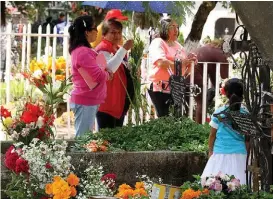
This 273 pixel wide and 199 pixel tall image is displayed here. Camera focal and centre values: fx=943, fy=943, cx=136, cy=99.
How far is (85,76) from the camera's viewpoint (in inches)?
345

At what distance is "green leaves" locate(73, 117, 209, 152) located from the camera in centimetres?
809

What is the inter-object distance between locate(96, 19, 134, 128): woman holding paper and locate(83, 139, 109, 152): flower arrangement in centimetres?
147

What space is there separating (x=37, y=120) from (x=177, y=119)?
93.9 inches

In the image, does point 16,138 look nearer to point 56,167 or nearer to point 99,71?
point 56,167

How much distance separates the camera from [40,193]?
21.4 feet

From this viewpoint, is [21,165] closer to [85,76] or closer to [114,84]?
[85,76]

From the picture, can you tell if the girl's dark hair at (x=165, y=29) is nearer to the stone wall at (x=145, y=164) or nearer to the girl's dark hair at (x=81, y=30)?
the girl's dark hair at (x=81, y=30)

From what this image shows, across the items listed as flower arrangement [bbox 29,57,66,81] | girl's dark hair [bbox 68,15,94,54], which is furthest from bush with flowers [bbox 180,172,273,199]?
flower arrangement [bbox 29,57,66,81]

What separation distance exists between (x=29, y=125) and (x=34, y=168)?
0.58 meters

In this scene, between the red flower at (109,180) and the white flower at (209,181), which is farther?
the red flower at (109,180)

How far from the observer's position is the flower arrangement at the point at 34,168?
655cm

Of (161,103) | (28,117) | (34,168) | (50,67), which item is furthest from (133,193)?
(50,67)

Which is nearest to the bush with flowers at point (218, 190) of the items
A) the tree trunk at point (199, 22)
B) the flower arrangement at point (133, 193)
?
the flower arrangement at point (133, 193)

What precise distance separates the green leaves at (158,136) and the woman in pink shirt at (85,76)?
0.46 meters
